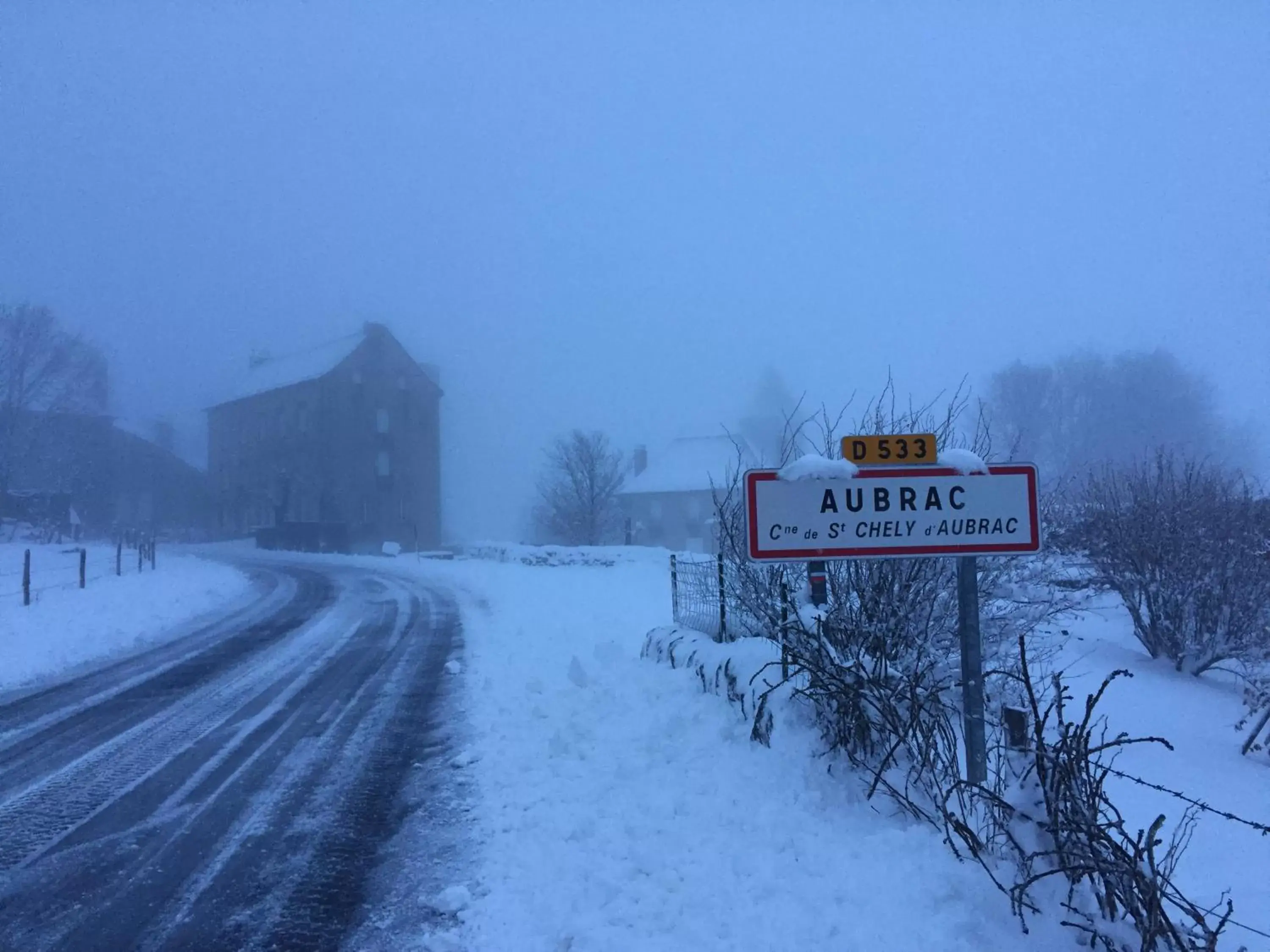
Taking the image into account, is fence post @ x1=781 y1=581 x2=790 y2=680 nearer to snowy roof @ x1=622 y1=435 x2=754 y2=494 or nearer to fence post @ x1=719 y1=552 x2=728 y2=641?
fence post @ x1=719 y1=552 x2=728 y2=641

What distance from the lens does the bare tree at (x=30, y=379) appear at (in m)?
43.8

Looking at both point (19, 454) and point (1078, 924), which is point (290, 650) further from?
point (19, 454)

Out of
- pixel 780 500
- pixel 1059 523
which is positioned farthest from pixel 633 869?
pixel 1059 523

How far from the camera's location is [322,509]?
5403 centimetres

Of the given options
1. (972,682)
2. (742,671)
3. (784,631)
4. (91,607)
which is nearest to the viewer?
(972,682)

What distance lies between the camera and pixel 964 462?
450 centimetres

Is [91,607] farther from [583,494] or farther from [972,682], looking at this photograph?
[583,494]

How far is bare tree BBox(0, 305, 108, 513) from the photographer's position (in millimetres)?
43844

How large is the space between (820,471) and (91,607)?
1675cm

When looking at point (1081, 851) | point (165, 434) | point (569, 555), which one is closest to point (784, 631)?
point (1081, 851)

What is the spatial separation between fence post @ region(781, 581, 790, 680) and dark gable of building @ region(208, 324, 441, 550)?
156 feet

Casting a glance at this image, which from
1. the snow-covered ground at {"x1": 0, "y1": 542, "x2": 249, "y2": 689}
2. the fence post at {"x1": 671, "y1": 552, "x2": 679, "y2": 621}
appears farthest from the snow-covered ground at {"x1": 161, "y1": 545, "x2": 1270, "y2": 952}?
the snow-covered ground at {"x1": 0, "y1": 542, "x2": 249, "y2": 689}

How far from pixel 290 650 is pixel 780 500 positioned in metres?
10.4

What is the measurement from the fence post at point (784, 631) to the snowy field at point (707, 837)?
376mm
